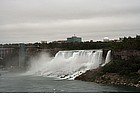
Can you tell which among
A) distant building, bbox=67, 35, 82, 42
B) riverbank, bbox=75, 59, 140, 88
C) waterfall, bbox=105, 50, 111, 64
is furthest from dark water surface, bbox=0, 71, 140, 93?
distant building, bbox=67, 35, 82, 42

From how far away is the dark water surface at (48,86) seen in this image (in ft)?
7.75

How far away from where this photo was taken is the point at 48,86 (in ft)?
7.87

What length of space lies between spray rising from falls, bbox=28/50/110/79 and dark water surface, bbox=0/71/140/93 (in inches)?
2.5

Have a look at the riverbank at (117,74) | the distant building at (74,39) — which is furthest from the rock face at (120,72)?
the distant building at (74,39)

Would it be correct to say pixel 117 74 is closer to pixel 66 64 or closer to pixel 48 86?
pixel 66 64

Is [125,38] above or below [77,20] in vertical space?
below

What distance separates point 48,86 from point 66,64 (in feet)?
0.83

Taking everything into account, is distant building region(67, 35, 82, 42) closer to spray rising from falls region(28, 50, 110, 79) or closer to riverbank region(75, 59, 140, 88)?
spray rising from falls region(28, 50, 110, 79)

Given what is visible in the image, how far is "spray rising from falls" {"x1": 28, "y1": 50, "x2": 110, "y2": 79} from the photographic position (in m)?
2.42

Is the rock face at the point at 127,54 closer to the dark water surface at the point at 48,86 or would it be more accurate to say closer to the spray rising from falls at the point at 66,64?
the spray rising from falls at the point at 66,64
